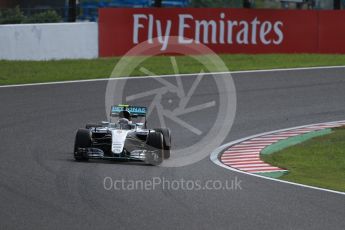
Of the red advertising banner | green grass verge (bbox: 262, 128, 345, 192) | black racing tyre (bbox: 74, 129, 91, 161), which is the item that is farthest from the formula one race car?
the red advertising banner

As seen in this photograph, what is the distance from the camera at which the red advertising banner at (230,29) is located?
91.1 ft

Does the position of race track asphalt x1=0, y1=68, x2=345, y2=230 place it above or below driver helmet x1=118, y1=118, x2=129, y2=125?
below

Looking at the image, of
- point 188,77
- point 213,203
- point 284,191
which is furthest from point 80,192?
point 188,77

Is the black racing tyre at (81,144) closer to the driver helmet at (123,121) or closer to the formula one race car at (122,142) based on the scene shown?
the formula one race car at (122,142)

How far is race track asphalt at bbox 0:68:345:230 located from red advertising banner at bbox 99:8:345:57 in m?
8.50

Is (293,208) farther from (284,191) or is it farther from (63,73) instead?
(63,73)

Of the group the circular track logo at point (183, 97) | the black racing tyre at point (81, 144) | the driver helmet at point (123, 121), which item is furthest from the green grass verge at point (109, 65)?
the black racing tyre at point (81, 144)

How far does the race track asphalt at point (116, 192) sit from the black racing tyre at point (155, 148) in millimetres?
205

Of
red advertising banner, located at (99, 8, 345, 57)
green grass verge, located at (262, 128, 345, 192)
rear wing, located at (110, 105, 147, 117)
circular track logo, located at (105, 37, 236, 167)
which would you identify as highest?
red advertising banner, located at (99, 8, 345, 57)

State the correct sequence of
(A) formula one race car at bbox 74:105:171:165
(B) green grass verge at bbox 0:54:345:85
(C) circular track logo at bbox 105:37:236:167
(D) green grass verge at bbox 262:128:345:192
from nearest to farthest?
1. (D) green grass verge at bbox 262:128:345:192
2. (A) formula one race car at bbox 74:105:171:165
3. (C) circular track logo at bbox 105:37:236:167
4. (B) green grass verge at bbox 0:54:345:85

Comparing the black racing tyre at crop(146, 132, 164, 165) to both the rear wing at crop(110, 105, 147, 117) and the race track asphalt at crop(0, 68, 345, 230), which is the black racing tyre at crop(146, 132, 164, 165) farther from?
the rear wing at crop(110, 105, 147, 117)

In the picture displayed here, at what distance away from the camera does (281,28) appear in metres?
28.2

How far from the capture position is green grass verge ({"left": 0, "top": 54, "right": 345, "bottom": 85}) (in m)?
23.4

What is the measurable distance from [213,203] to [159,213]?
33.6 inches
